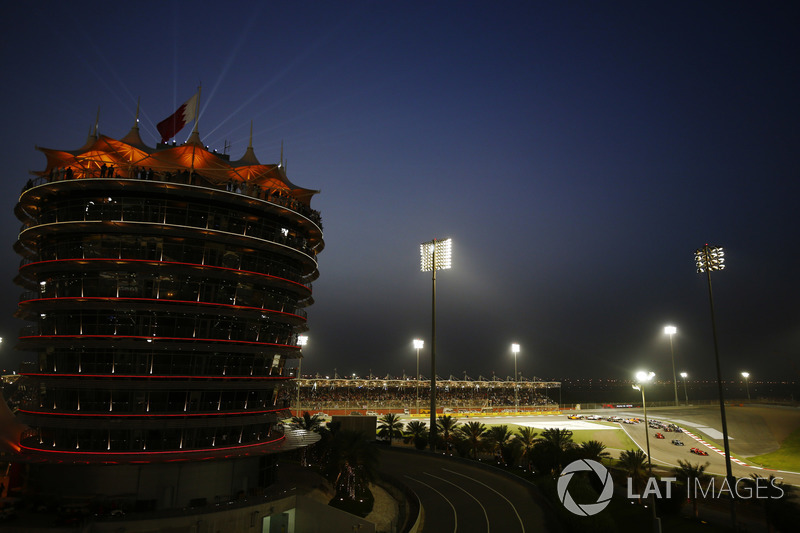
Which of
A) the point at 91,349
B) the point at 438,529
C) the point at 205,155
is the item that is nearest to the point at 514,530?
the point at 438,529

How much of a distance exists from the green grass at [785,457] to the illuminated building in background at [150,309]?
58499mm

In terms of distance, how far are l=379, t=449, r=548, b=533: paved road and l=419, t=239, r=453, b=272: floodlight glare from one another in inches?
922

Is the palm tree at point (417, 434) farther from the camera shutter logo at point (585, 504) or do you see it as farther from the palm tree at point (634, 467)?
the palm tree at point (634, 467)

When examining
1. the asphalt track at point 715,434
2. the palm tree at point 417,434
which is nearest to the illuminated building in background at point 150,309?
the palm tree at point 417,434

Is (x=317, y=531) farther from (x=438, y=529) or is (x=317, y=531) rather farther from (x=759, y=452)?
(x=759, y=452)

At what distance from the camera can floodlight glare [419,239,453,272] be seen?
6462cm

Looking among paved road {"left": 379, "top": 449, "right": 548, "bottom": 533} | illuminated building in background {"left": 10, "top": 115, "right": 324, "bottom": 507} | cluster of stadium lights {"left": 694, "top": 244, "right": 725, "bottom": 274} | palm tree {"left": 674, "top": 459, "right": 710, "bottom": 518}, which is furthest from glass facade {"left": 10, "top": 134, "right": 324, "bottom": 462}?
cluster of stadium lights {"left": 694, "top": 244, "right": 725, "bottom": 274}

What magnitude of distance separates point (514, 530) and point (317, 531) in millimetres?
15900

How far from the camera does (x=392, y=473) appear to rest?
52.1 m

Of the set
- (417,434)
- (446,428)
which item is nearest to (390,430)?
(417,434)

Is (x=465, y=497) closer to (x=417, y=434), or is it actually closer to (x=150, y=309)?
(x=417, y=434)
